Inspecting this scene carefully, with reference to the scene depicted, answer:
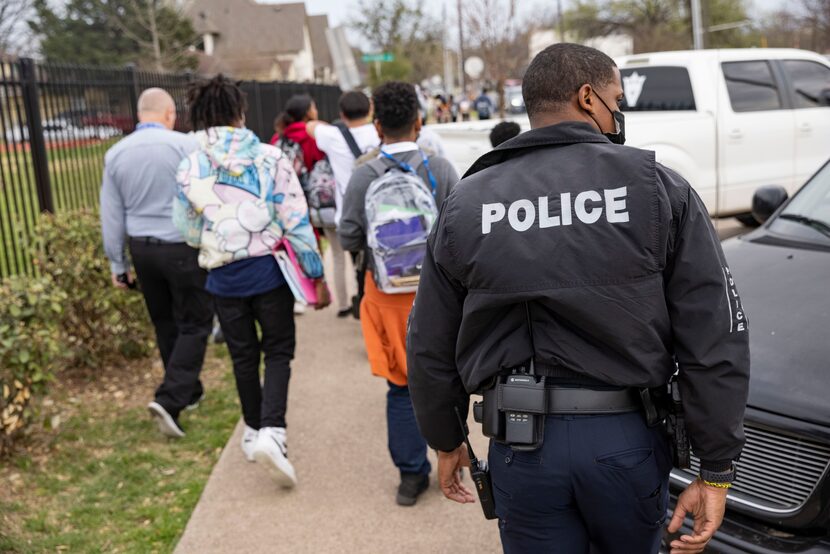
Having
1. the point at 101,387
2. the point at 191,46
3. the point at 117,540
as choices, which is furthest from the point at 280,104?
the point at 191,46

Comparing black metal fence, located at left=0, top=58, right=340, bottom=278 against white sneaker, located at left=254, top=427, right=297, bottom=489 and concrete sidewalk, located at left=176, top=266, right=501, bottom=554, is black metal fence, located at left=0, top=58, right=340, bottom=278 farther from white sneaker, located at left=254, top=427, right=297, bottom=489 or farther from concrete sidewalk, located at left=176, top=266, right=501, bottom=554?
white sneaker, located at left=254, top=427, right=297, bottom=489

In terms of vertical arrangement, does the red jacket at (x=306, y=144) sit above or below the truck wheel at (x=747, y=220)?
above

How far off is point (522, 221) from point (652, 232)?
1.00ft

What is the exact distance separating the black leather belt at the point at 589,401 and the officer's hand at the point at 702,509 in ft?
0.98

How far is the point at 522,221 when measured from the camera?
2.10 m

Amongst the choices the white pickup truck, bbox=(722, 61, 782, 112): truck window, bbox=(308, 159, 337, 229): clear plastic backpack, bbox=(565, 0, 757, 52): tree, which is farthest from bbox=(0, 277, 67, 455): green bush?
bbox=(565, 0, 757, 52): tree

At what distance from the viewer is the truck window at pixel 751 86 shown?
927 centimetres

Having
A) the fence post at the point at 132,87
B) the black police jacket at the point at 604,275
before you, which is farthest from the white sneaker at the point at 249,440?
the fence post at the point at 132,87

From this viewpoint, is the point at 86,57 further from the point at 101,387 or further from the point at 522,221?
the point at 522,221

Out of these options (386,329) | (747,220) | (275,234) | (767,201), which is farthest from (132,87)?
(747,220)

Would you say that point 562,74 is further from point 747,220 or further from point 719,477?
point 747,220

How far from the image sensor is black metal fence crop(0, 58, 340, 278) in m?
6.24

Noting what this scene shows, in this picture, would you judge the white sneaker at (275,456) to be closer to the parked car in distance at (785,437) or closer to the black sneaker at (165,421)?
the black sneaker at (165,421)

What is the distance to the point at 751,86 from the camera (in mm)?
9375
